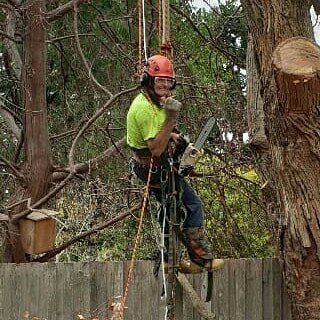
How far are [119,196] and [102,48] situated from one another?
2787mm

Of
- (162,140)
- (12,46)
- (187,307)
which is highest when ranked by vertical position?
(12,46)

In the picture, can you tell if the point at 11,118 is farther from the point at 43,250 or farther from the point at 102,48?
the point at 43,250

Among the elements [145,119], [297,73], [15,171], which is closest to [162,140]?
[145,119]

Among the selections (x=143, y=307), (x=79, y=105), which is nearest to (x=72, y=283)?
(x=143, y=307)

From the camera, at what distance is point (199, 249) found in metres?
5.68

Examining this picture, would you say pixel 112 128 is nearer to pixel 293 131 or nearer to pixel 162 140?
pixel 162 140

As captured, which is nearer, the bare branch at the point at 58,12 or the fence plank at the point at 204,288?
the fence plank at the point at 204,288

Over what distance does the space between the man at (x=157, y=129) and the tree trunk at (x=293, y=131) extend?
598mm

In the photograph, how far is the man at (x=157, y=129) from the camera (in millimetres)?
4992

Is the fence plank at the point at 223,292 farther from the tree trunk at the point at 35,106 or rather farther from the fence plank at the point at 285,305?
the tree trunk at the point at 35,106

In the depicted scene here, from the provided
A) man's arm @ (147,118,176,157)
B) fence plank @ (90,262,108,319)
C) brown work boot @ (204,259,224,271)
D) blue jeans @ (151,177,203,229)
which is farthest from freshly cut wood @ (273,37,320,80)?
fence plank @ (90,262,108,319)

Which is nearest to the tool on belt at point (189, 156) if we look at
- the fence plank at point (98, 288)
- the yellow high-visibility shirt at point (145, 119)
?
the yellow high-visibility shirt at point (145, 119)

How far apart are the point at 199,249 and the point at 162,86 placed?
125cm

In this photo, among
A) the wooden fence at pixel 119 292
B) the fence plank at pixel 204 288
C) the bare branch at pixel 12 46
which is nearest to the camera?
the fence plank at pixel 204 288
